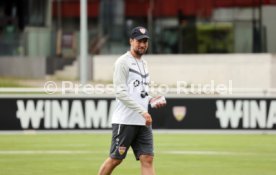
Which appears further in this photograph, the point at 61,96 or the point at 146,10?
the point at 146,10

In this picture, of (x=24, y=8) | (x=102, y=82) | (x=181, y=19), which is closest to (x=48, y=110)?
(x=102, y=82)

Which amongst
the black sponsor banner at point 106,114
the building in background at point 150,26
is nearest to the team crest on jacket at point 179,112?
the black sponsor banner at point 106,114

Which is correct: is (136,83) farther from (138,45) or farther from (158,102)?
(138,45)

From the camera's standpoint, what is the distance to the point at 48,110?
74.3 feet

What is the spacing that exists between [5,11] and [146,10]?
20.2 ft

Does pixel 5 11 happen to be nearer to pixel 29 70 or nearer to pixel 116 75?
pixel 29 70

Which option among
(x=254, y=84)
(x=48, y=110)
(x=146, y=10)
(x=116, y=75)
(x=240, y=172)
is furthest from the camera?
(x=146, y=10)

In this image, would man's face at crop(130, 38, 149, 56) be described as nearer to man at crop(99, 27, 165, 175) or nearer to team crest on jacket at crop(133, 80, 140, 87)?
man at crop(99, 27, 165, 175)

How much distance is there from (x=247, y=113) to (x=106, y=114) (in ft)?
11.1

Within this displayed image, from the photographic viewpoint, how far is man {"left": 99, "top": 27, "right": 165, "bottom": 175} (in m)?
11.0

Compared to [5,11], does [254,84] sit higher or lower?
lower

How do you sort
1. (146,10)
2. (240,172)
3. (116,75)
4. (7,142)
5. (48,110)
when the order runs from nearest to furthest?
(116,75) → (240,172) → (7,142) → (48,110) → (146,10)

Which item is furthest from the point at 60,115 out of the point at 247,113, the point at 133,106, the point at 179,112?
the point at 133,106

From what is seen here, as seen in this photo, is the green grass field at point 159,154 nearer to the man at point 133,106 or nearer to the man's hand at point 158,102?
the man at point 133,106
